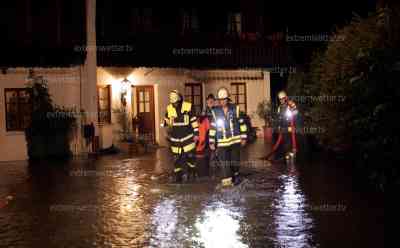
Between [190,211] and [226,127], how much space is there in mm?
2841

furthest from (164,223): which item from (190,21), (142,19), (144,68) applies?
(190,21)

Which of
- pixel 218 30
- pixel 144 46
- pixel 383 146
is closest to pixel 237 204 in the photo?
pixel 383 146

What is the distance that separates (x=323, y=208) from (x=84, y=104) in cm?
1275

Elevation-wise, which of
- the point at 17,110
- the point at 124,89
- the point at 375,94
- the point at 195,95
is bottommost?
the point at 17,110

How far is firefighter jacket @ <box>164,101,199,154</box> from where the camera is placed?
12391 millimetres

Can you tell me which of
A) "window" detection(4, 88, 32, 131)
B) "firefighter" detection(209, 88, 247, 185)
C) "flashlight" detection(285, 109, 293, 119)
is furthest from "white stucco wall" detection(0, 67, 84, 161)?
"firefighter" detection(209, 88, 247, 185)

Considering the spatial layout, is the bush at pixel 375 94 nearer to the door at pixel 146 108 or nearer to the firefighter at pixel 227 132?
the firefighter at pixel 227 132

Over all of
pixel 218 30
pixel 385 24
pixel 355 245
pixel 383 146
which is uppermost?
pixel 218 30

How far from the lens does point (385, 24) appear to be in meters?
11.1

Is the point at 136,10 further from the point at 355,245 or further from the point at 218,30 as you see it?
the point at 355,245

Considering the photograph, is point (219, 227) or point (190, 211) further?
point (190, 211)

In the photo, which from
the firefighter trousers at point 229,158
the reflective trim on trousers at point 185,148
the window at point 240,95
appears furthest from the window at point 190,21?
the firefighter trousers at point 229,158

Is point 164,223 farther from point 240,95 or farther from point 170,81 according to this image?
point 240,95

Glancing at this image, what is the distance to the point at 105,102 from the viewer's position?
21750 millimetres
